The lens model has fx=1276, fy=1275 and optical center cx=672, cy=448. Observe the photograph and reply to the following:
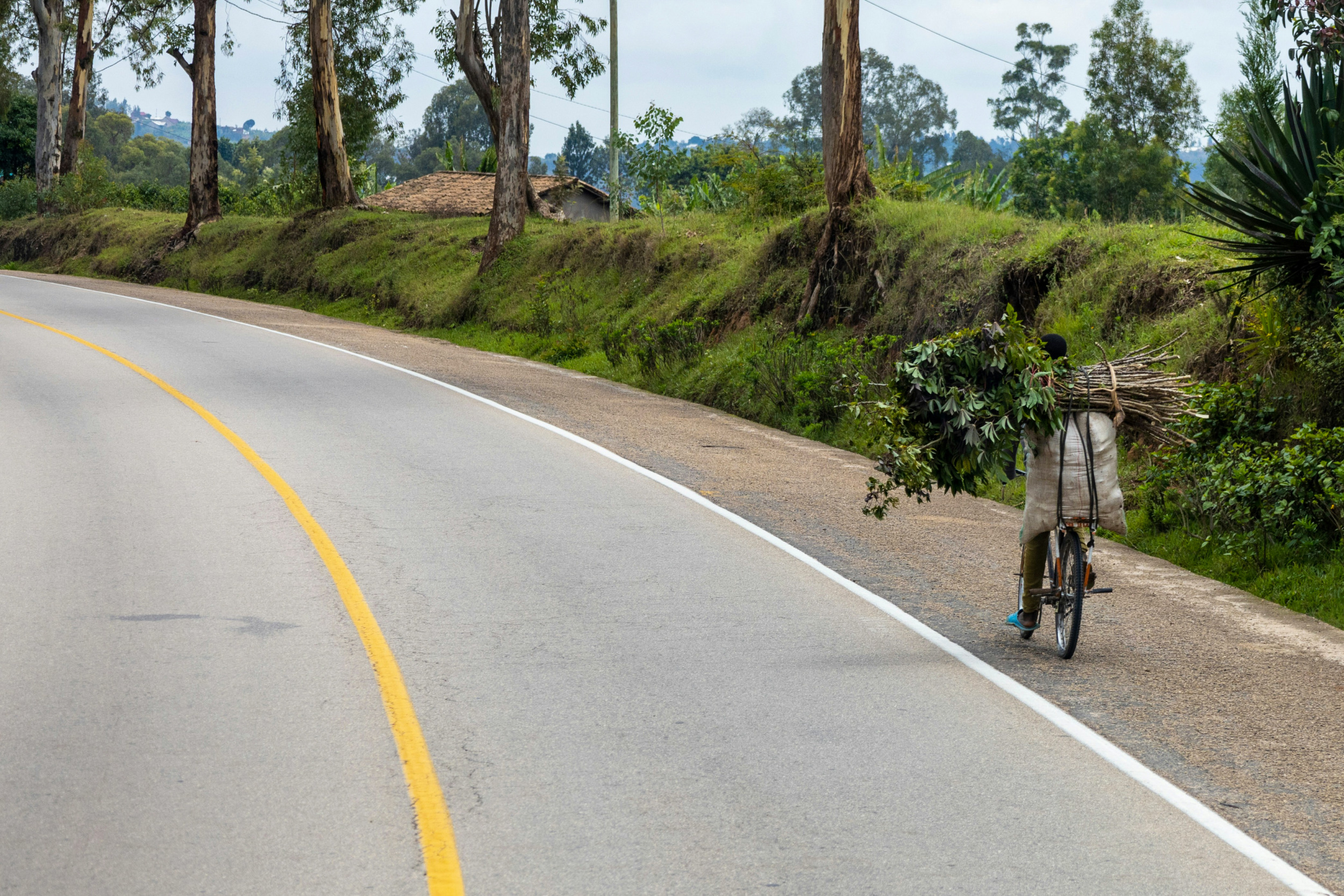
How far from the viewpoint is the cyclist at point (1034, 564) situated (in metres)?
7.57

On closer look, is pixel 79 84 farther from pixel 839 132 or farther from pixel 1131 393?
pixel 1131 393

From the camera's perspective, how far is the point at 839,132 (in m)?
19.7

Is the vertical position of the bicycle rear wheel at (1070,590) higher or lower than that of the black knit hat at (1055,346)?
lower

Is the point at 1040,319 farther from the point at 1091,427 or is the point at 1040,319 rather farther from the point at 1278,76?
the point at 1091,427

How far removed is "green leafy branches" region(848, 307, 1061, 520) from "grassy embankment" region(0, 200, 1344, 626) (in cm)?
309

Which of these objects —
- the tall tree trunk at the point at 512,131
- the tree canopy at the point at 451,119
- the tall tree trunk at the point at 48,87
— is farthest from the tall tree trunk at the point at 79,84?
the tree canopy at the point at 451,119

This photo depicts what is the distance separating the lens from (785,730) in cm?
611

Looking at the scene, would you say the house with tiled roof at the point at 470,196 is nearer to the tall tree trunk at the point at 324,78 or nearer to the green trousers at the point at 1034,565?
the tall tree trunk at the point at 324,78

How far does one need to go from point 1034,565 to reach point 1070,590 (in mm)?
329

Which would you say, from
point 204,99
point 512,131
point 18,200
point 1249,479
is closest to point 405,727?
point 1249,479

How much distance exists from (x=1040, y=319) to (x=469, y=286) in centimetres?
1679

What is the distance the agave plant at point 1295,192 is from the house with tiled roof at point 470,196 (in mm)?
36335

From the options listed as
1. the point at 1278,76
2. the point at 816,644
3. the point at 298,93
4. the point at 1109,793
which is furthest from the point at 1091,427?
the point at 298,93

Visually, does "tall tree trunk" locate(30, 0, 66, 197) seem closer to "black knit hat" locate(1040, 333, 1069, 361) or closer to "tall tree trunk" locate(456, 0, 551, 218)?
"tall tree trunk" locate(456, 0, 551, 218)
